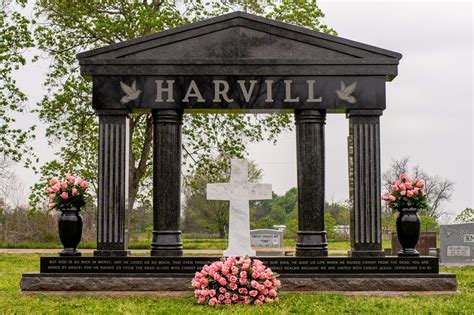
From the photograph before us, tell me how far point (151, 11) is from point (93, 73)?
1148cm

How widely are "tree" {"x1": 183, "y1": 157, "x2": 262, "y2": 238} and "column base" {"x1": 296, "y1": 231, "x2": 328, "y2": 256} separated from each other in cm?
1080

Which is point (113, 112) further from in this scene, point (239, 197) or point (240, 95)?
point (239, 197)

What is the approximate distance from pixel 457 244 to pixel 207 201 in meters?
9.70

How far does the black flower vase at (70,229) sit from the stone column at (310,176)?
447cm

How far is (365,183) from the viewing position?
1455cm

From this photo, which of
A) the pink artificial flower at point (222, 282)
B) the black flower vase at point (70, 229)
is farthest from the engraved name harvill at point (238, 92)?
the pink artificial flower at point (222, 282)

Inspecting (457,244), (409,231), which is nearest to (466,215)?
(457,244)

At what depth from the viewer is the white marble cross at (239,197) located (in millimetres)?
14945

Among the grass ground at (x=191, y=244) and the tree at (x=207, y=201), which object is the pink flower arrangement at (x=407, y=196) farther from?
the tree at (x=207, y=201)

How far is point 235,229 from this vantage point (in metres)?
15.0

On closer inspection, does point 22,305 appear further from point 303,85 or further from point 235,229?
point 303,85

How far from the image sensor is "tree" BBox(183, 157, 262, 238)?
26031mm

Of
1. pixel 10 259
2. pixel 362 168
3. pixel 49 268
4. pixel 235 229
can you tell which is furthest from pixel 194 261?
pixel 10 259

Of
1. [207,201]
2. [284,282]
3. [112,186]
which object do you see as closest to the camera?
[284,282]
